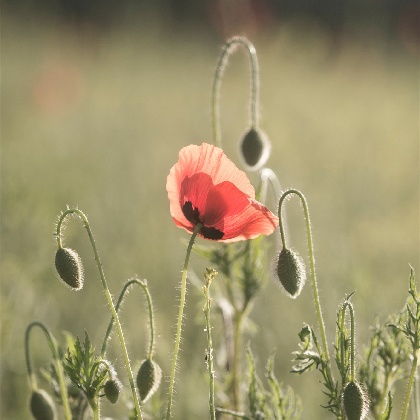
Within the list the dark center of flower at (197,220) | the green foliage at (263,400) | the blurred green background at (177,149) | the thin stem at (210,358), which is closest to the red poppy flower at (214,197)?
the dark center of flower at (197,220)

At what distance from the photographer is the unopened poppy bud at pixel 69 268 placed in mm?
1794

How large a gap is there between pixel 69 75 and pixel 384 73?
13.2ft

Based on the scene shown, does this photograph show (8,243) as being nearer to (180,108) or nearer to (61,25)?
(180,108)

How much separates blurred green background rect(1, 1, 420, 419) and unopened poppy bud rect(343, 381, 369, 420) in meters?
0.35

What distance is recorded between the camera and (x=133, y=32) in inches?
476

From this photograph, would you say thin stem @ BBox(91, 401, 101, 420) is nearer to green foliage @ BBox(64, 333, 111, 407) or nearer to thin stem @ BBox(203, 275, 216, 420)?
green foliage @ BBox(64, 333, 111, 407)

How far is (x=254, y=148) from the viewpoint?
7.45 ft

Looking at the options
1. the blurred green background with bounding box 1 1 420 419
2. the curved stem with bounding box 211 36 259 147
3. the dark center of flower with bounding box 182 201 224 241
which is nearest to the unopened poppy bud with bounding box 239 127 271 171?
the curved stem with bounding box 211 36 259 147

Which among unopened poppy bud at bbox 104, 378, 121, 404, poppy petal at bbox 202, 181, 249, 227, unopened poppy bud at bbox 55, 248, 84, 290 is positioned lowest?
unopened poppy bud at bbox 104, 378, 121, 404

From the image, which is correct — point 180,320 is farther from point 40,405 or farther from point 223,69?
point 223,69

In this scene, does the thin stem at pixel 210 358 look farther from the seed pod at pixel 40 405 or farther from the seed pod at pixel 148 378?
the seed pod at pixel 40 405

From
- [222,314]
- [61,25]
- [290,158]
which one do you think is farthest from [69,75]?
[222,314]

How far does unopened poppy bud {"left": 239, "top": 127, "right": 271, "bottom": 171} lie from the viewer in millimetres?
2266

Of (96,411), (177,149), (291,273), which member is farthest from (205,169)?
(177,149)
